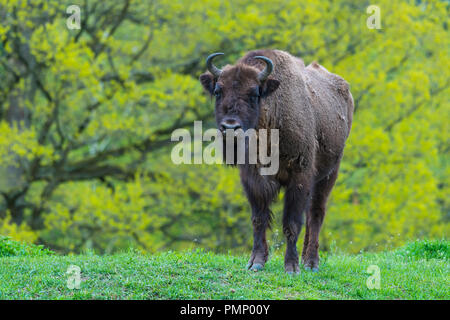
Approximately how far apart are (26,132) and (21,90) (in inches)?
94.8

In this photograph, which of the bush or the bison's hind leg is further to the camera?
the bush

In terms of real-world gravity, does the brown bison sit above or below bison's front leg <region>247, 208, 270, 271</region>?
above

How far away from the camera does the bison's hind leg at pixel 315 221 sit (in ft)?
28.3

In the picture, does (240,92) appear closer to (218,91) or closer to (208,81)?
(218,91)

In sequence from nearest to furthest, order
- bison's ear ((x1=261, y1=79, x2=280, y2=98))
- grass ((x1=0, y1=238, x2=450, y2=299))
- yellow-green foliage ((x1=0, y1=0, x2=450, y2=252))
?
grass ((x1=0, y1=238, x2=450, y2=299))
bison's ear ((x1=261, y1=79, x2=280, y2=98))
yellow-green foliage ((x1=0, y1=0, x2=450, y2=252))

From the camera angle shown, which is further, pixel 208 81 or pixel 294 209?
pixel 208 81

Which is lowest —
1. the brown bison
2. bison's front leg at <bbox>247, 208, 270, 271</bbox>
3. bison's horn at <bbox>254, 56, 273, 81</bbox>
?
bison's front leg at <bbox>247, 208, 270, 271</bbox>

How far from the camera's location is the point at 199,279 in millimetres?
7016

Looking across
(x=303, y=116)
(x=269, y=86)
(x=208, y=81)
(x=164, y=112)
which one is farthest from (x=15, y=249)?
(x=164, y=112)

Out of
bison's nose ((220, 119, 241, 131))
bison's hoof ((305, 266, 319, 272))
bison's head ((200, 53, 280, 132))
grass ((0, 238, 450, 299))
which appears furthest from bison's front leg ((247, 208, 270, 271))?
bison's nose ((220, 119, 241, 131))

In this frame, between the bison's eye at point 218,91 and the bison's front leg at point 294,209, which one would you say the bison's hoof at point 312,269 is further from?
the bison's eye at point 218,91

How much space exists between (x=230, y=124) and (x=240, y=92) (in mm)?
534

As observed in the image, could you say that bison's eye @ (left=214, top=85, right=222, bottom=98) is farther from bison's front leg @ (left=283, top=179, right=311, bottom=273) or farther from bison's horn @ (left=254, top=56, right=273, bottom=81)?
bison's front leg @ (left=283, top=179, right=311, bottom=273)

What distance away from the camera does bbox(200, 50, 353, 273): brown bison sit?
7.74 meters
